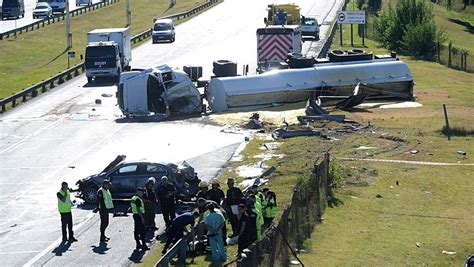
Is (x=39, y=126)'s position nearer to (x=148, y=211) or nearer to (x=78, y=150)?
(x=78, y=150)

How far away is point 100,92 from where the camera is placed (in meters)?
54.2

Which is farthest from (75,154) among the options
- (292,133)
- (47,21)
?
(47,21)

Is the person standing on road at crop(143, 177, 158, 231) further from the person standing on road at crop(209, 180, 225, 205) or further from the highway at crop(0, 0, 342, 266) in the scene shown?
the person standing on road at crop(209, 180, 225, 205)

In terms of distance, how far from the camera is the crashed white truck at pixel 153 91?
149 ft

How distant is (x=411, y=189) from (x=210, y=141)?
34.0 ft

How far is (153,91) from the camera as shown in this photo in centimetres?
4562

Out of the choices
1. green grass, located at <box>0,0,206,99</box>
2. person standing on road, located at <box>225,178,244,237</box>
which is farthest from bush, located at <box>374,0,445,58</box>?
person standing on road, located at <box>225,178,244,237</box>

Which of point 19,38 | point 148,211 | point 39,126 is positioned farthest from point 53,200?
point 19,38

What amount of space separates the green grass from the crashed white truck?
12527 mm

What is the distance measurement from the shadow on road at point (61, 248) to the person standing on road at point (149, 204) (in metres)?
2.10

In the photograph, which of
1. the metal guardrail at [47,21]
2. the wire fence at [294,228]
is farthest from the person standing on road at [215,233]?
the metal guardrail at [47,21]

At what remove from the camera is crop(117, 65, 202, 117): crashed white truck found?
45281mm

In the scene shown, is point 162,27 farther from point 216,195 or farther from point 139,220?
point 139,220

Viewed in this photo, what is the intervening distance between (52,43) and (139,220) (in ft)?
199
